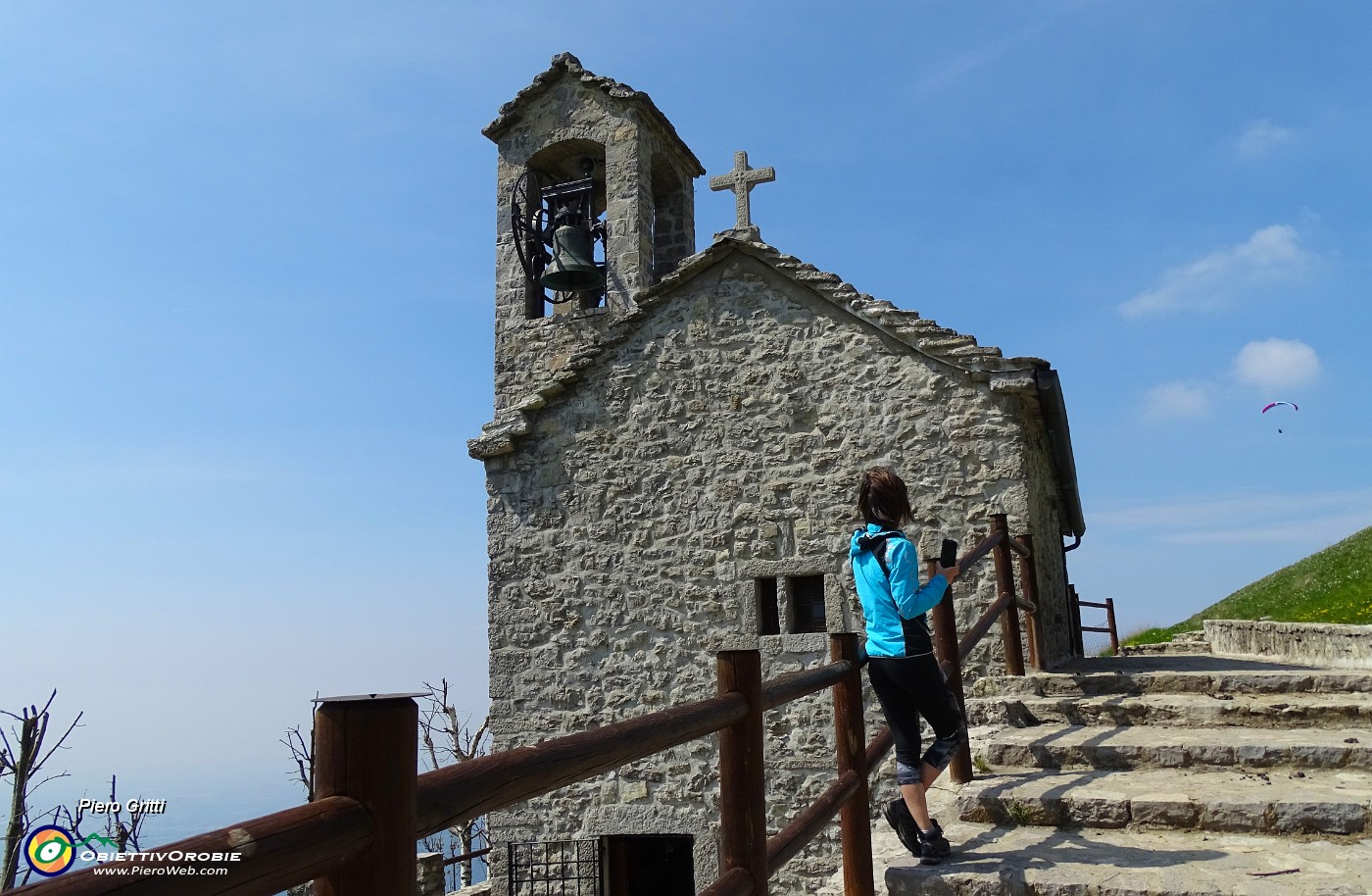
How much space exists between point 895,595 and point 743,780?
3.94 feet

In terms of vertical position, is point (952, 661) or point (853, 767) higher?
point (952, 661)

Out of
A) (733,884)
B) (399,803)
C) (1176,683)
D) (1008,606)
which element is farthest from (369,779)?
(1176,683)

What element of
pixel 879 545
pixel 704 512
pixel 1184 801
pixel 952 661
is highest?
pixel 704 512

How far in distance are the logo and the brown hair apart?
2771 mm

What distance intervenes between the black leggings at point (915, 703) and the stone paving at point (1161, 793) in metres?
0.40

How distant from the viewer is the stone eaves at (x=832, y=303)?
306 inches

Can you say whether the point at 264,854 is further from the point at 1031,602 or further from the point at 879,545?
the point at 1031,602

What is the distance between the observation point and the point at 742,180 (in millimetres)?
10320

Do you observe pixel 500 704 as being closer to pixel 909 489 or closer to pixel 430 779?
pixel 909 489

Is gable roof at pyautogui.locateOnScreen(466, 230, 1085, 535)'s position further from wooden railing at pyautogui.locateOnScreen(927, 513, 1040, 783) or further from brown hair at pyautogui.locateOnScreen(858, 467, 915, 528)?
brown hair at pyautogui.locateOnScreen(858, 467, 915, 528)

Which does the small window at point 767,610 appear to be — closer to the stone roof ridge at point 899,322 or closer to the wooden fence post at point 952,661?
the stone roof ridge at point 899,322

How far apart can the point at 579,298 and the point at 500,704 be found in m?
4.54

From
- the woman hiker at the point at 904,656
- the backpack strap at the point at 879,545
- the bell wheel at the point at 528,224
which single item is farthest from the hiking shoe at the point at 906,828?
the bell wheel at the point at 528,224

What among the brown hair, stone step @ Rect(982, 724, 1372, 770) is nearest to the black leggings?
the brown hair
